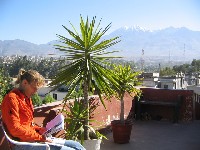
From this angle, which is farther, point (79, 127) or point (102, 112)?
point (102, 112)

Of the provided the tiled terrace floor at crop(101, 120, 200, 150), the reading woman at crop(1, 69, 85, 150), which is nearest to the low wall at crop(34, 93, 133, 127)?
the tiled terrace floor at crop(101, 120, 200, 150)

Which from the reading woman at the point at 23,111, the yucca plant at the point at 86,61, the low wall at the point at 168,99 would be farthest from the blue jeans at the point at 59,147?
the low wall at the point at 168,99

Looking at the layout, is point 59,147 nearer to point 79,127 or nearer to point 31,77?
point 31,77

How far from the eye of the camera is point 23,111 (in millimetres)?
2861

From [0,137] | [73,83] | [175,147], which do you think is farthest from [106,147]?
[0,137]

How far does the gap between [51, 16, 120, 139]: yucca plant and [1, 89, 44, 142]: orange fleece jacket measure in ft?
6.79

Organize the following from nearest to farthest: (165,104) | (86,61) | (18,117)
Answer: (18,117)
(86,61)
(165,104)

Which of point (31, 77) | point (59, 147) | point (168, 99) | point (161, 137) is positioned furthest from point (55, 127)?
point (168, 99)

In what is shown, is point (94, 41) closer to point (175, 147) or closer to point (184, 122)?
point (175, 147)

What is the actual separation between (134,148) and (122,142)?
0.33 m

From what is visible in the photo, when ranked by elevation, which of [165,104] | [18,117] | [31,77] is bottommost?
[165,104]

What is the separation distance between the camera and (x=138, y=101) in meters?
9.16

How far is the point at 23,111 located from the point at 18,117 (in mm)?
141

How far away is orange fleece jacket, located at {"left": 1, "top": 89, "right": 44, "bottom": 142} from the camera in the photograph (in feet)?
8.77
